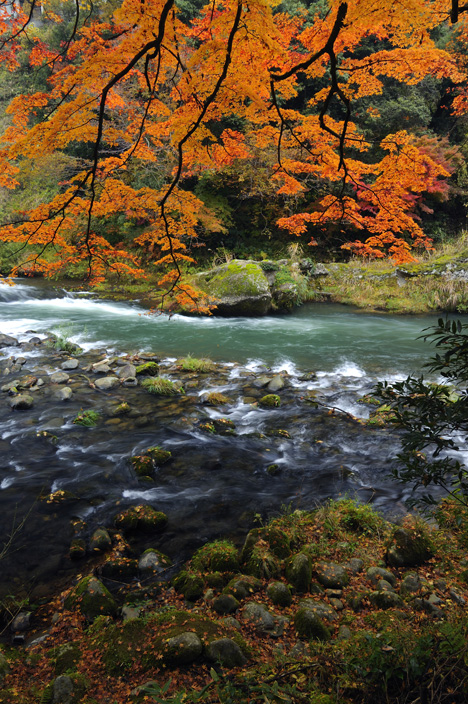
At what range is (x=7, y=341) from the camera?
29.8 ft

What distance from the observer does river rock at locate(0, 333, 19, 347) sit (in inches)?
353

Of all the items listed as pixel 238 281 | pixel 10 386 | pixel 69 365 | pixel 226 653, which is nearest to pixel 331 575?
pixel 226 653

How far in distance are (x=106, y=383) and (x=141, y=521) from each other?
3697mm

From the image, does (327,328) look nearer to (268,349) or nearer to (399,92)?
(268,349)

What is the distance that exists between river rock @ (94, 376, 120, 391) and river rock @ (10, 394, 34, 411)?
112cm

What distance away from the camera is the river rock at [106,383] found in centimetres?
673

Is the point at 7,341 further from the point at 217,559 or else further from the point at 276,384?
the point at 217,559

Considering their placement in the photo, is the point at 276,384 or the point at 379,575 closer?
the point at 379,575

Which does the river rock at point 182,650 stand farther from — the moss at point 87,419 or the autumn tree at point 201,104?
the moss at point 87,419

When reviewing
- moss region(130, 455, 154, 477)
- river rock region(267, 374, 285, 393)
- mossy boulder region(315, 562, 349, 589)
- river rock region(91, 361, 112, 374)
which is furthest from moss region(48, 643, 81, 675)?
river rock region(91, 361, 112, 374)

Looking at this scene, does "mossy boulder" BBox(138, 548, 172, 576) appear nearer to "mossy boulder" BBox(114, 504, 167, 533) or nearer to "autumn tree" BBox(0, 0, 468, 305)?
"mossy boulder" BBox(114, 504, 167, 533)

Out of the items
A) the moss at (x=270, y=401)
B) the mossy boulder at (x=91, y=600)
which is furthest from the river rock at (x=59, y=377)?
the mossy boulder at (x=91, y=600)

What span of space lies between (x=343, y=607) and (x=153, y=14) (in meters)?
4.52

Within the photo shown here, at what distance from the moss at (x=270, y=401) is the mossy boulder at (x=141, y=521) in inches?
116
